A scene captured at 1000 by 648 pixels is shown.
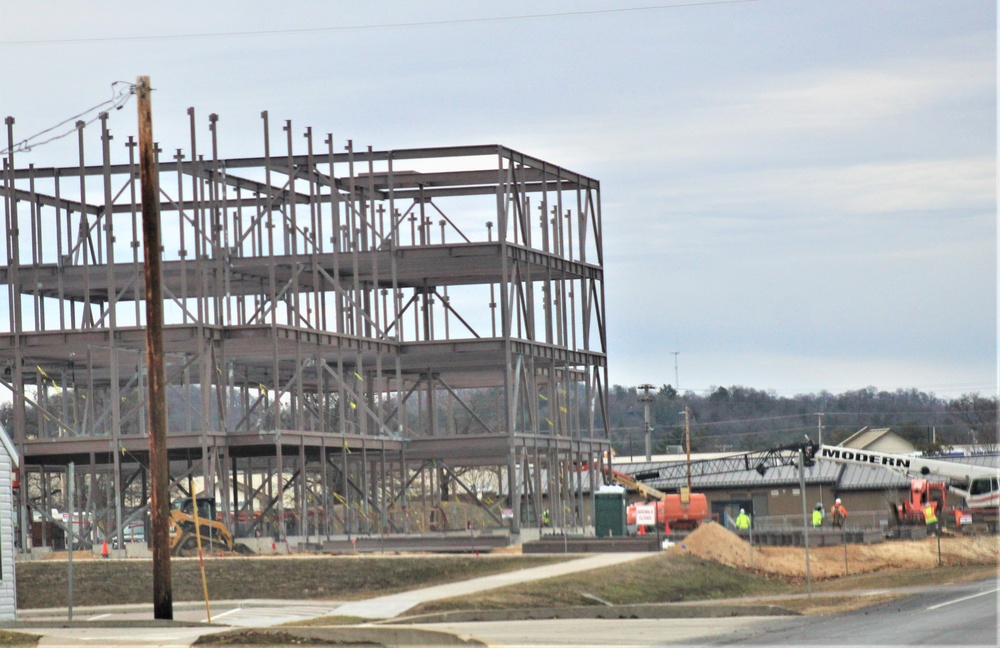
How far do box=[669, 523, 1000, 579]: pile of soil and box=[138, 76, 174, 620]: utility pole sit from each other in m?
18.1

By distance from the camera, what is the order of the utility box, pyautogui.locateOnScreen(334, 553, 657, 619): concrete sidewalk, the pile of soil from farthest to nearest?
1. the utility box
2. the pile of soil
3. pyautogui.locateOnScreen(334, 553, 657, 619): concrete sidewalk

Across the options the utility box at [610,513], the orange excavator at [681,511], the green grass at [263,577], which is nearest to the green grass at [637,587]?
the green grass at [263,577]

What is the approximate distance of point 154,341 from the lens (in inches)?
1058

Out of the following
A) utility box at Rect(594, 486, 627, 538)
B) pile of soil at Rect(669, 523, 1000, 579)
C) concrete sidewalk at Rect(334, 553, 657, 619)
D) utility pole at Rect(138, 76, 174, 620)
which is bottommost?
pile of soil at Rect(669, 523, 1000, 579)

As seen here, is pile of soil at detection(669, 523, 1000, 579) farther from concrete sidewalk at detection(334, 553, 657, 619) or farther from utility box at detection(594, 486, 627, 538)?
utility box at detection(594, 486, 627, 538)

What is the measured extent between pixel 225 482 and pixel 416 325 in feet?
67.1

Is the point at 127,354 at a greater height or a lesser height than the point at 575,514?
greater

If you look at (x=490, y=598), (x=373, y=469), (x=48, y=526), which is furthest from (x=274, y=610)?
(x=48, y=526)

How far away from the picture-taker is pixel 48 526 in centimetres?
6944

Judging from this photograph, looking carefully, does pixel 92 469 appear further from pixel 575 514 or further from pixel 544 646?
pixel 544 646

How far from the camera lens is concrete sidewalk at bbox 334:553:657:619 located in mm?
30987

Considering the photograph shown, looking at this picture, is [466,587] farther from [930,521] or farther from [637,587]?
[930,521]

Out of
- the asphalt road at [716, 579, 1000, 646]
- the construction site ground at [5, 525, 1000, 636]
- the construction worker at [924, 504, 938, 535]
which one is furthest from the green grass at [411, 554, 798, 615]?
the construction worker at [924, 504, 938, 535]

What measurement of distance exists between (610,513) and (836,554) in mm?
7980
